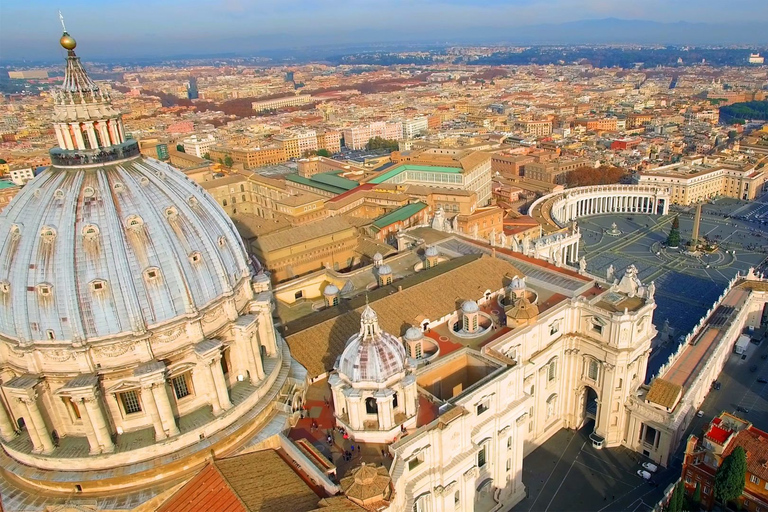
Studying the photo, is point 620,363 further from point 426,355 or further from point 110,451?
point 110,451

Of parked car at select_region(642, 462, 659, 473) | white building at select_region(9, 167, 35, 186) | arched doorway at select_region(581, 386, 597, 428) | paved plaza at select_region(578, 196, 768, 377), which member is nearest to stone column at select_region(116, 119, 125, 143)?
arched doorway at select_region(581, 386, 597, 428)

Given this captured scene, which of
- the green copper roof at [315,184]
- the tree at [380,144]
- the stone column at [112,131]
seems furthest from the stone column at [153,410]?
the tree at [380,144]

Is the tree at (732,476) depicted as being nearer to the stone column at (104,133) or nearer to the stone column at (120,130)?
the stone column at (120,130)

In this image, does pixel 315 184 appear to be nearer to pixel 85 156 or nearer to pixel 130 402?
pixel 85 156

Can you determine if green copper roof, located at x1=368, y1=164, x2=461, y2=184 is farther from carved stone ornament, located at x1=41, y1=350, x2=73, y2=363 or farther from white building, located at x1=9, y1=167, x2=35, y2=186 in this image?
carved stone ornament, located at x1=41, y1=350, x2=73, y2=363

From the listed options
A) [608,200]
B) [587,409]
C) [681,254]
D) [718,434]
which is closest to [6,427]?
[718,434]

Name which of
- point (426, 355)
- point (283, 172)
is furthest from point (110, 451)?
point (283, 172)
